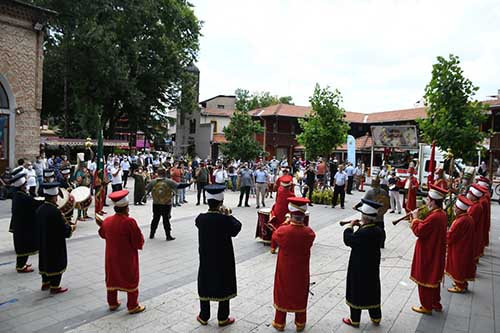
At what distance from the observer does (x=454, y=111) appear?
523 inches

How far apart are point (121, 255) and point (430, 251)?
15.0 feet

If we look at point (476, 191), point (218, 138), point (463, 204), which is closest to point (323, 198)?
point (476, 191)

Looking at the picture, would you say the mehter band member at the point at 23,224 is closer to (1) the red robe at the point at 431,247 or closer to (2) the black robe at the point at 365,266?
(2) the black robe at the point at 365,266

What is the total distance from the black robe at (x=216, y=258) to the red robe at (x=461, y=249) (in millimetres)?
3951

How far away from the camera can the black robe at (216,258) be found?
530cm

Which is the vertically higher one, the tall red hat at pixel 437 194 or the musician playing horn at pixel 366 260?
the tall red hat at pixel 437 194

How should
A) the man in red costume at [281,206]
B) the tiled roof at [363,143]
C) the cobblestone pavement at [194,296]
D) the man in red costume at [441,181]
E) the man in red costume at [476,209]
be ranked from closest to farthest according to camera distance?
the cobblestone pavement at [194,296]
the man in red costume at [476,209]
the man in red costume at [281,206]
the man in red costume at [441,181]
the tiled roof at [363,143]

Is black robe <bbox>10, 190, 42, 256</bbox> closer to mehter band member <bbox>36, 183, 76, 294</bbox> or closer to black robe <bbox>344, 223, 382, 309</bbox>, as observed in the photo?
mehter band member <bbox>36, 183, 76, 294</bbox>

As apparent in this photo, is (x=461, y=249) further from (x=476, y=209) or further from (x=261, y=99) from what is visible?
(x=261, y=99)

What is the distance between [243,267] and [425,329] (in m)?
3.67

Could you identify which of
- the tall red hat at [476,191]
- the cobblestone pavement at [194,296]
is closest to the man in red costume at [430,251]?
the cobblestone pavement at [194,296]

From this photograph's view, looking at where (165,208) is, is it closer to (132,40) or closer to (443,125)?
(443,125)

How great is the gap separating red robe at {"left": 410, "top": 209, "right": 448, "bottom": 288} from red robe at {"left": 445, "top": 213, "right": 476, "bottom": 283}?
2.87 feet

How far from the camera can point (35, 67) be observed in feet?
64.6
